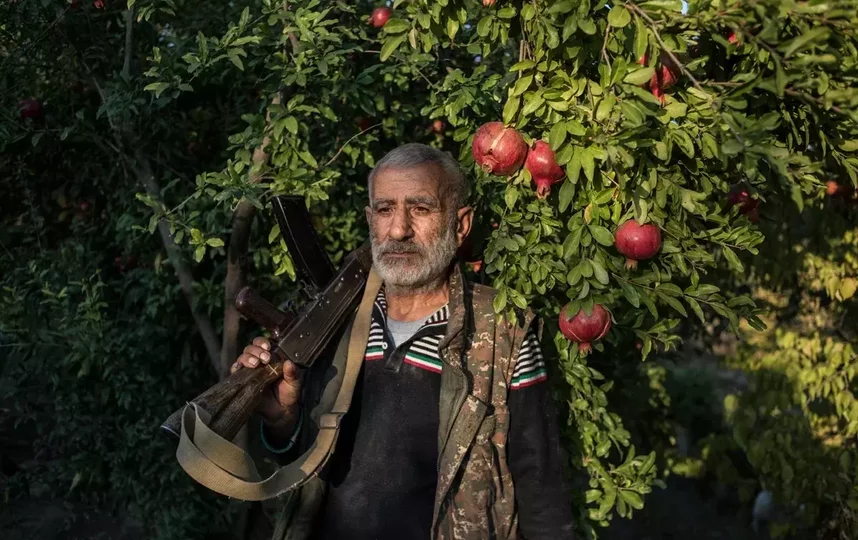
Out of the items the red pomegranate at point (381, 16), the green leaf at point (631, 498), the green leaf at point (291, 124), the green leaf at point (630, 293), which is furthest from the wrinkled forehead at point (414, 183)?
the green leaf at point (631, 498)

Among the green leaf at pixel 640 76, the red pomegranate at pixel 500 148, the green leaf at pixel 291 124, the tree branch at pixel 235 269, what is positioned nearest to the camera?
the green leaf at pixel 640 76

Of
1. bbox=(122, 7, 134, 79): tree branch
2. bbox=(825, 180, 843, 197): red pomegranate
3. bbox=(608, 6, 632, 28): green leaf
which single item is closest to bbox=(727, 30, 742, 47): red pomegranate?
bbox=(608, 6, 632, 28): green leaf

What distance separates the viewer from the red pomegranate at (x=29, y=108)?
3764mm

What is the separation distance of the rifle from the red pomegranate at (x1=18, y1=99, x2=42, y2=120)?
1609 millimetres

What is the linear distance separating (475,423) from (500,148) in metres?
0.72

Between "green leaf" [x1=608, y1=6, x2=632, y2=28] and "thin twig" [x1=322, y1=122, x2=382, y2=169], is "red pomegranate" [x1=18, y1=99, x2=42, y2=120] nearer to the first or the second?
"thin twig" [x1=322, y1=122, x2=382, y2=169]

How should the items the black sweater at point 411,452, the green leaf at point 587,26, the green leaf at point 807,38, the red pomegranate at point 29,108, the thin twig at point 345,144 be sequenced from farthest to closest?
the red pomegranate at point 29,108
the thin twig at point 345,144
the black sweater at point 411,452
the green leaf at point 587,26
the green leaf at point 807,38

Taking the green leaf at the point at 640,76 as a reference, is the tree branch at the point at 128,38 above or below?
below

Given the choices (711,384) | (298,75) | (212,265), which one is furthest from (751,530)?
(298,75)

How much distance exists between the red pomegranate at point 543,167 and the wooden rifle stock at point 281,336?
2.27ft

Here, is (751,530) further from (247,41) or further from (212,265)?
(247,41)

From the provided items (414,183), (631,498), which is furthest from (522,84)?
(631,498)

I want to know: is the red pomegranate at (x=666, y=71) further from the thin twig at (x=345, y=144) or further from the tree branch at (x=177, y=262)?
the tree branch at (x=177, y=262)

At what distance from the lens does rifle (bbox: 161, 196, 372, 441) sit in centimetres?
226
